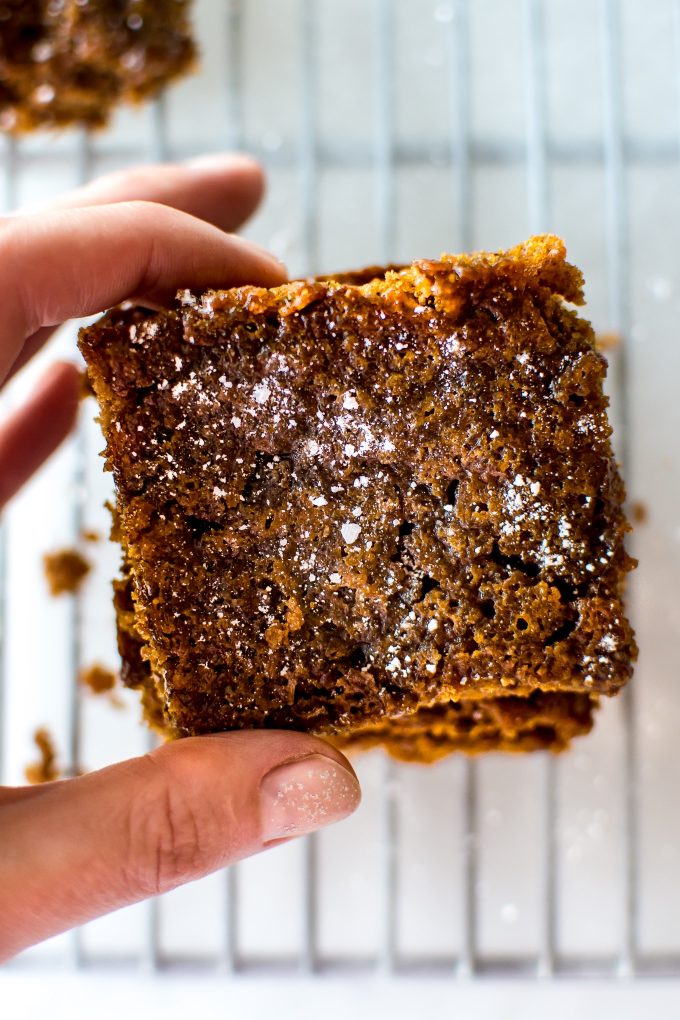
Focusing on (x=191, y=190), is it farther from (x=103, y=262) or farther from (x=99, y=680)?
(x=99, y=680)

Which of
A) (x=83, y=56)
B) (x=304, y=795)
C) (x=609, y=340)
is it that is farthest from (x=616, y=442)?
(x=83, y=56)

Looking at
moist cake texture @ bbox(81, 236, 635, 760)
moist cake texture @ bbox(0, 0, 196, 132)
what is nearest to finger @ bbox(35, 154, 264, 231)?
moist cake texture @ bbox(0, 0, 196, 132)

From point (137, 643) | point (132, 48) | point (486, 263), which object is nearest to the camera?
point (486, 263)

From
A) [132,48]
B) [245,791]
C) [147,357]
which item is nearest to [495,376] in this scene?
[147,357]

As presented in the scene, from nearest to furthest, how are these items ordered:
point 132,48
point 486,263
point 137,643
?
1. point 486,263
2. point 137,643
3. point 132,48

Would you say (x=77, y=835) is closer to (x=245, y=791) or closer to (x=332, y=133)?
(x=245, y=791)

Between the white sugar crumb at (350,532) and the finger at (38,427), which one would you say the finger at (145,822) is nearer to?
the white sugar crumb at (350,532)
